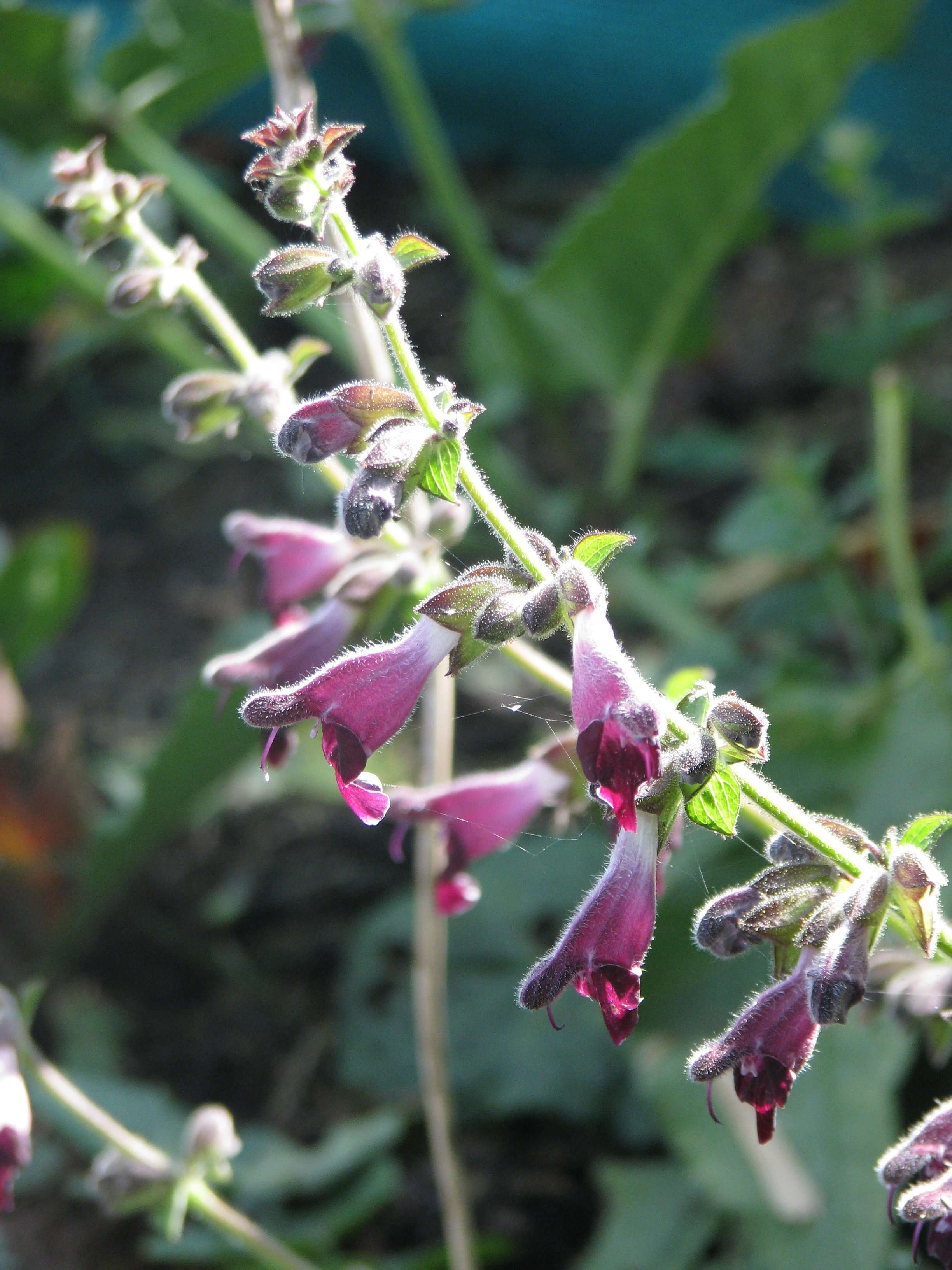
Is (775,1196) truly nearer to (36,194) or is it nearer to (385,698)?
(385,698)

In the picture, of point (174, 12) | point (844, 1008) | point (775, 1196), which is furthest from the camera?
point (174, 12)

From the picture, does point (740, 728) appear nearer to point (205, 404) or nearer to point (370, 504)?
point (370, 504)

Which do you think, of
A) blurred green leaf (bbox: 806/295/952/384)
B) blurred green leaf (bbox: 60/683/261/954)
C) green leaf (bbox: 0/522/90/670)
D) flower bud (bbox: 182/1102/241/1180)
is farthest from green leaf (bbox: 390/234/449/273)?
blurred green leaf (bbox: 806/295/952/384)

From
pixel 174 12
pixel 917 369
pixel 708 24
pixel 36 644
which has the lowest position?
pixel 36 644

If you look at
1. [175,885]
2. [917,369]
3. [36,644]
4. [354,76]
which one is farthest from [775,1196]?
[354,76]

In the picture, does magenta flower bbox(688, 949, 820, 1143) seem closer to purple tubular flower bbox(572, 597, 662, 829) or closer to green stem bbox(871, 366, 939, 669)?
purple tubular flower bbox(572, 597, 662, 829)

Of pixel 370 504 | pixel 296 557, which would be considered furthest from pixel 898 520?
pixel 370 504
